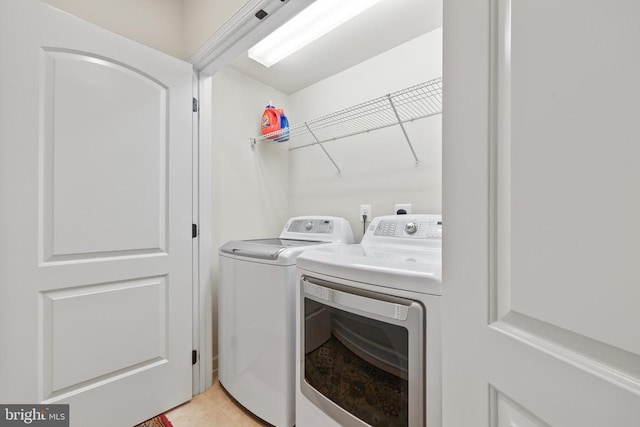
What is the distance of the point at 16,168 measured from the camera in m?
1.14

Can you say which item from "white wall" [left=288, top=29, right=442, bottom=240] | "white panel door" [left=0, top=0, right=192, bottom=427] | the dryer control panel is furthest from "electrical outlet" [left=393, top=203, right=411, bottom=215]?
"white panel door" [left=0, top=0, right=192, bottom=427]

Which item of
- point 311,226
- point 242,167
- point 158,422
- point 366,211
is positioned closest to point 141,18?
point 242,167

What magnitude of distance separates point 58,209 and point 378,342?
1534 millimetres

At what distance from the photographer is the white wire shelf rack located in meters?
1.62

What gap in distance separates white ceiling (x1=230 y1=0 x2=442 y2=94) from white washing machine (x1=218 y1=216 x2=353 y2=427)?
1.44m

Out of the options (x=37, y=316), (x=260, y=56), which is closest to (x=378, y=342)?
(x=37, y=316)

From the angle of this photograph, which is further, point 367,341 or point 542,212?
point 367,341

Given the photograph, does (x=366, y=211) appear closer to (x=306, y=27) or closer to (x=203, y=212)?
(x=203, y=212)

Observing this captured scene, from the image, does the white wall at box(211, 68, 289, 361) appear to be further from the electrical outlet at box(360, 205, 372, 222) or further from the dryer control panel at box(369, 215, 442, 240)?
the dryer control panel at box(369, 215, 442, 240)

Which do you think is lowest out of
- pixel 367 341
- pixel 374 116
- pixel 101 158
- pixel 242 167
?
pixel 367 341

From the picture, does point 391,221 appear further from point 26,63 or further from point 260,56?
point 26,63

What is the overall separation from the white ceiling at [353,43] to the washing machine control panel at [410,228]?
1.22 metres

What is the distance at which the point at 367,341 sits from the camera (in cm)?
98

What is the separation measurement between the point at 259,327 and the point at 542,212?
1.35 meters
